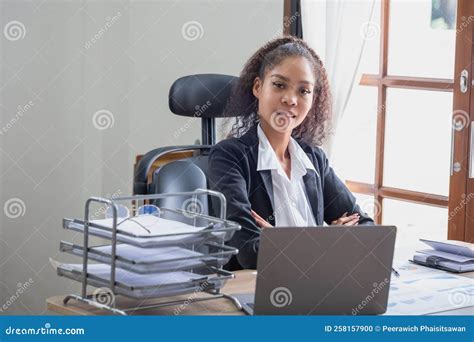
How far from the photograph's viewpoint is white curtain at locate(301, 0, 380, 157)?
397 centimetres

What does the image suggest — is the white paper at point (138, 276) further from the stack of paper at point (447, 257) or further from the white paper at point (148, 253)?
the stack of paper at point (447, 257)

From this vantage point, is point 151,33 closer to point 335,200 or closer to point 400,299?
point 335,200

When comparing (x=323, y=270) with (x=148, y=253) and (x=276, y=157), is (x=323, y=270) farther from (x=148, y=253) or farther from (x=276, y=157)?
(x=276, y=157)

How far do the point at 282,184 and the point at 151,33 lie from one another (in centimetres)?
158

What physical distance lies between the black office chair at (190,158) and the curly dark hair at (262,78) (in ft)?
0.13

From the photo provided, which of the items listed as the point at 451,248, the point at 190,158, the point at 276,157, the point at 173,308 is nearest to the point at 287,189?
the point at 276,157

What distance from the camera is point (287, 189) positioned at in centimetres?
265

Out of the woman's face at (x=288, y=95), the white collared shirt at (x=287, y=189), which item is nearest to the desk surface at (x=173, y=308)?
the white collared shirt at (x=287, y=189)

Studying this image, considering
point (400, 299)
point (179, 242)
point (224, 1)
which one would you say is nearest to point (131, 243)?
point (179, 242)

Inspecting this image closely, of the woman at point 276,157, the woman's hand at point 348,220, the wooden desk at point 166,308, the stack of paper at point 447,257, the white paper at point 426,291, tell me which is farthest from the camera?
the woman's hand at point 348,220

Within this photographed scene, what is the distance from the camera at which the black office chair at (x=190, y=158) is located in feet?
8.57

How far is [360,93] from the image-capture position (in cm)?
424

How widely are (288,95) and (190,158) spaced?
38cm

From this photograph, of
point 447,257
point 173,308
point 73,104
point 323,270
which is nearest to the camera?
point 323,270
